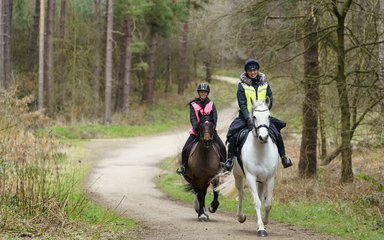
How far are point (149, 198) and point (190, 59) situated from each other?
3895cm

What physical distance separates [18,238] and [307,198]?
28.7 feet

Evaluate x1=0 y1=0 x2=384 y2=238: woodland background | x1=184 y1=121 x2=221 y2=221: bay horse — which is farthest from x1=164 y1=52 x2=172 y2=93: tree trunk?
x1=184 y1=121 x2=221 y2=221: bay horse

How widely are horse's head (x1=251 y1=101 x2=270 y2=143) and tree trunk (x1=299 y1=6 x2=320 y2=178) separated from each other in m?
4.95

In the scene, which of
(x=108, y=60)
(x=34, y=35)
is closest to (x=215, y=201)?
(x=108, y=60)

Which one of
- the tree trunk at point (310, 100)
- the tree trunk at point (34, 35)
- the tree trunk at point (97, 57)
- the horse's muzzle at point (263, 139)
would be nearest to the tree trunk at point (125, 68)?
the tree trunk at point (97, 57)

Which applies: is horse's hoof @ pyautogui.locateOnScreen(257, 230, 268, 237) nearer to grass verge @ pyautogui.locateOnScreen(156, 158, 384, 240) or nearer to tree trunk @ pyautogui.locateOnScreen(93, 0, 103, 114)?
grass verge @ pyautogui.locateOnScreen(156, 158, 384, 240)

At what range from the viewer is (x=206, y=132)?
12656 millimetres

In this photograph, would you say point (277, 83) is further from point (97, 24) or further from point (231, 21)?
point (97, 24)

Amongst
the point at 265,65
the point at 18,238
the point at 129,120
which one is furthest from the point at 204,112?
the point at 129,120

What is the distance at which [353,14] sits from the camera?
54.8ft

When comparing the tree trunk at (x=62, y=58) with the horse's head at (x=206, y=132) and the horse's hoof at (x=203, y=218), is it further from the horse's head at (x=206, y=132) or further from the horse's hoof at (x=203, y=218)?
the horse's hoof at (x=203, y=218)

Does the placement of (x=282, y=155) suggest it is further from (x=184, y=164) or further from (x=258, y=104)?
(x=184, y=164)

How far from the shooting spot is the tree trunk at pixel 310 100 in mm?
15977

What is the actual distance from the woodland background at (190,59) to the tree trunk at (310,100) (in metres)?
0.03
